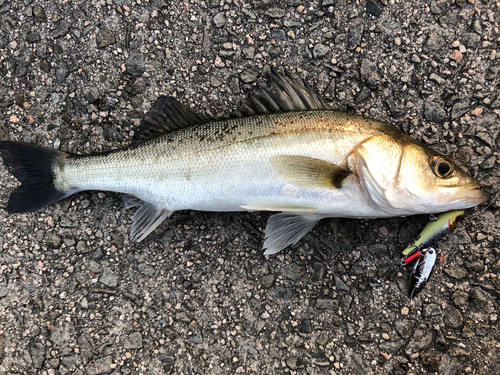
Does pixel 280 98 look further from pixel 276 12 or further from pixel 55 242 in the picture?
pixel 55 242

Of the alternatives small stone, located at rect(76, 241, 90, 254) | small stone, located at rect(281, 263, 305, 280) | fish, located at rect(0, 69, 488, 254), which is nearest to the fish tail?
fish, located at rect(0, 69, 488, 254)

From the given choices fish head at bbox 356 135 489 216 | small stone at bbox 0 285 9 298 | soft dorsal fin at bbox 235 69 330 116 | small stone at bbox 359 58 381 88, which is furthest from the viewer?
small stone at bbox 0 285 9 298

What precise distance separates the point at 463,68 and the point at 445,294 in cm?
184

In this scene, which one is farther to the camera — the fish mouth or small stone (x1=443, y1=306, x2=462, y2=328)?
small stone (x1=443, y1=306, x2=462, y2=328)

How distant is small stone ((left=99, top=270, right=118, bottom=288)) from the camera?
9.09 feet

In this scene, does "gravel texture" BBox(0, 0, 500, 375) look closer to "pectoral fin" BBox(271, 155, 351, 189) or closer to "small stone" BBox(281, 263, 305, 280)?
"small stone" BBox(281, 263, 305, 280)

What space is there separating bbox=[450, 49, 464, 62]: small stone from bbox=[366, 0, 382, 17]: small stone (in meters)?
0.68

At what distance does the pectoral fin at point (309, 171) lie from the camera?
223 cm

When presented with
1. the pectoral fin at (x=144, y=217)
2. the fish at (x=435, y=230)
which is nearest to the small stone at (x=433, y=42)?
the fish at (x=435, y=230)

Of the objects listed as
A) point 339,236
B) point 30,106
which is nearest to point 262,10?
point 339,236

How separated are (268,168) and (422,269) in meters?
1.50

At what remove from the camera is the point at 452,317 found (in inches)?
101

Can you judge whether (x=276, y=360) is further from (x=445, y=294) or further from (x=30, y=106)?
(x=30, y=106)

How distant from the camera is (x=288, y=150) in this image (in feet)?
7.46
